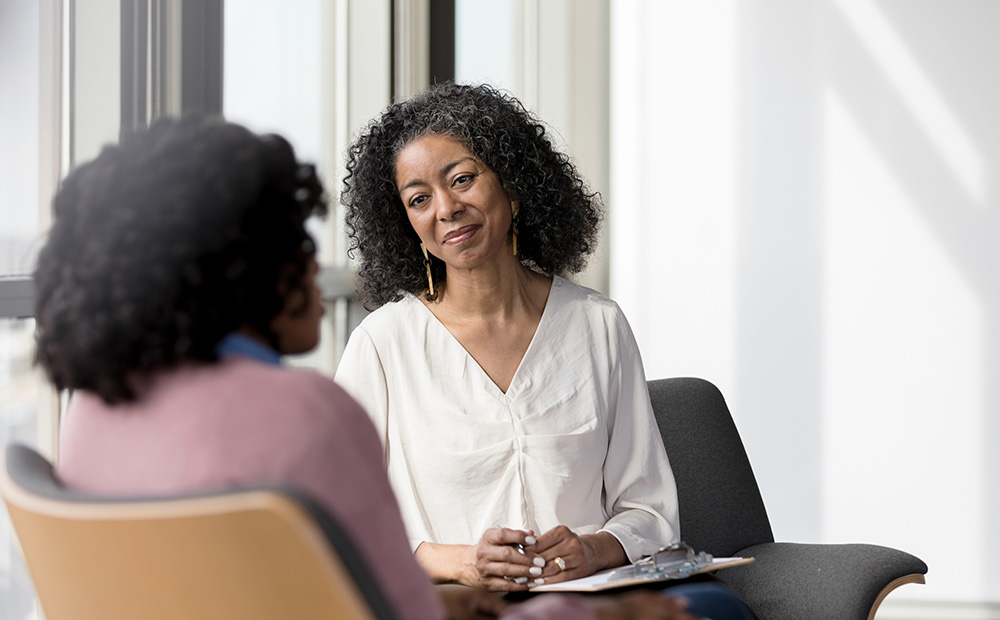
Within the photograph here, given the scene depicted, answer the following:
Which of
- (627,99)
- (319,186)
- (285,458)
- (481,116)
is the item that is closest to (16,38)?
(481,116)

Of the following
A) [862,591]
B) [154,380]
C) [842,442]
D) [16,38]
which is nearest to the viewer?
[154,380]

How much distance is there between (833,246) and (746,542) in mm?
1569

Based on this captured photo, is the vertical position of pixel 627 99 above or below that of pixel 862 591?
above

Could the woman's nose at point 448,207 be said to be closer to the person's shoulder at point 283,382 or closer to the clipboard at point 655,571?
the clipboard at point 655,571

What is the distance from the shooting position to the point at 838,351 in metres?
3.61

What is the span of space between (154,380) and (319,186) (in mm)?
237

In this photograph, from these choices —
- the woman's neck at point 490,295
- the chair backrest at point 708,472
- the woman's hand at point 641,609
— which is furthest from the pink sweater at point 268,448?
the chair backrest at point 708,472

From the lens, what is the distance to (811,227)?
365 cm

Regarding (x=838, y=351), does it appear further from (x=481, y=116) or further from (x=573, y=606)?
(x=573, y=606)

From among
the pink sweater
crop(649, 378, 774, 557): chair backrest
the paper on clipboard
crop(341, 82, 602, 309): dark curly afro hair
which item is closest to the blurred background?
crop(341, 82, 602, 309): dark curly afro hair

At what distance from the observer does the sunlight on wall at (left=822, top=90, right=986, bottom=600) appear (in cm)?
353

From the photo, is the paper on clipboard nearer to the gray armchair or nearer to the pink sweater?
the gray armchair

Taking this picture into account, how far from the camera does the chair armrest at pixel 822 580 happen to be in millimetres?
1999

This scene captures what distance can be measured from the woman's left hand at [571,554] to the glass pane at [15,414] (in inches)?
37.0
